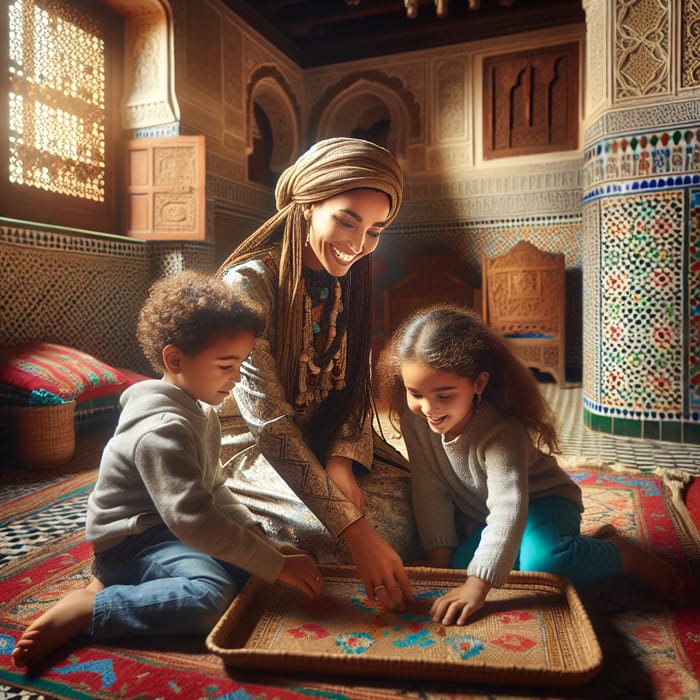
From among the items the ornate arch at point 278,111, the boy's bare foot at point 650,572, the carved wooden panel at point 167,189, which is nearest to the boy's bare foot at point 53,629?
the boy's bare foot at point 650,572

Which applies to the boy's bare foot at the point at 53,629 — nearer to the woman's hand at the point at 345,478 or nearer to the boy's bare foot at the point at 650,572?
the woman's hand at the point at 345,478

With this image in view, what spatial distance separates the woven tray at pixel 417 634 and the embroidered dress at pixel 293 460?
0.52 ft

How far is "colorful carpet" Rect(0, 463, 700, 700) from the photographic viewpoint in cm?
100

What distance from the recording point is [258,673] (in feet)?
3.43

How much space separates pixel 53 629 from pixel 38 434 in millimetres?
1746

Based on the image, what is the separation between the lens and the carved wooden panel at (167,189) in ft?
14.0

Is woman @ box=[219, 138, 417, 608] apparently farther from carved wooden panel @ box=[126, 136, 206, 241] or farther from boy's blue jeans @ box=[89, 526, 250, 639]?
carved wooden panel @ box=[126, 136, 206, 241]

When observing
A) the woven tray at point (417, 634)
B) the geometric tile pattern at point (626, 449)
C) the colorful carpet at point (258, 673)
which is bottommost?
the colorful carpet at point (258, 673)

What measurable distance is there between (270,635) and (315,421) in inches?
22.7

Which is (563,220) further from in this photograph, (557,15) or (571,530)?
(571,530)

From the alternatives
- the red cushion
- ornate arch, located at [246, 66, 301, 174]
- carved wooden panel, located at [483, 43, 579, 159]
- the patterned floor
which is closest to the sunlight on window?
the red cushion

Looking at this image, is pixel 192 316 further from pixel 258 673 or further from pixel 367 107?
pixel 367 107

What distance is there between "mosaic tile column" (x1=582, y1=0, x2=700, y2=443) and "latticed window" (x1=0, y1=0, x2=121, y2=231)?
3.19 m

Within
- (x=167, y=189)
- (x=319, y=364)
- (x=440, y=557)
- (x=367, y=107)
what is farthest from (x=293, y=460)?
(x=367, y=107)
